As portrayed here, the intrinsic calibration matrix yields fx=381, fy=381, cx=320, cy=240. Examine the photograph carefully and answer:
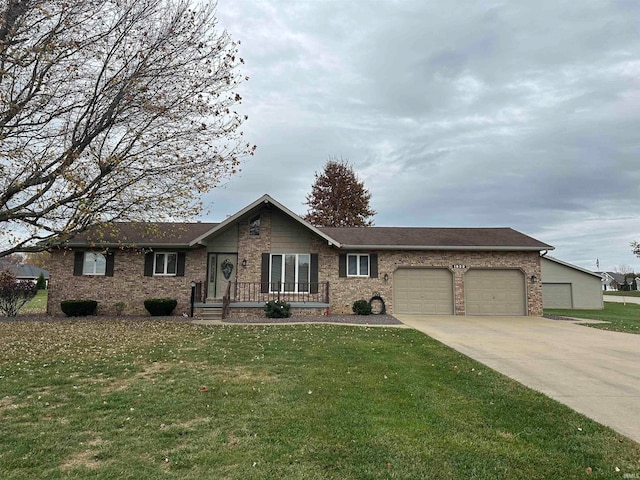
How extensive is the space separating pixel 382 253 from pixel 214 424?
1351 centimetres

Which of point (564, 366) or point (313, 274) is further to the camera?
point (313, 274)

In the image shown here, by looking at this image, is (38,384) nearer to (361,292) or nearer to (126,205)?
(126,205)

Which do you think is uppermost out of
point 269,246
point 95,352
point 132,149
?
point 132,149

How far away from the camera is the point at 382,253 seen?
16.9 m

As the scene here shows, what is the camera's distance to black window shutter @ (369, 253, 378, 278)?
55.0 feet

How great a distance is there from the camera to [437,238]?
58.5 feet

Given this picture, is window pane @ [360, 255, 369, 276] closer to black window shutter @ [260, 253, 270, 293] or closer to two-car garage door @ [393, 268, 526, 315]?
two-car garage door @ [393, 268, 526, 315]

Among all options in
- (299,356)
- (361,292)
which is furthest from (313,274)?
(299,356)

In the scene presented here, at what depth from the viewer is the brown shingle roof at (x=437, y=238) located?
16.7 metres

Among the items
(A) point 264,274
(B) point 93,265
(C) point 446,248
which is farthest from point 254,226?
(C) point 446,248

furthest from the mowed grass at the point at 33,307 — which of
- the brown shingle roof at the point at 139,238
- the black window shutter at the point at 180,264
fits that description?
the black window shutter at the point at 180,264

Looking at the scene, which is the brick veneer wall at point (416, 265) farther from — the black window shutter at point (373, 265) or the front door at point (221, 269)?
the front door at point (221, 269)

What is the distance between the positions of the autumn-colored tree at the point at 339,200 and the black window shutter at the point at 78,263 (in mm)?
20017

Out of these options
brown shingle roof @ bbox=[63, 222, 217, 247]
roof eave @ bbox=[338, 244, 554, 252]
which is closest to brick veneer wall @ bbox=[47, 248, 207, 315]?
brown shingle roof @ bbox=[63, 222, 217, 247]
